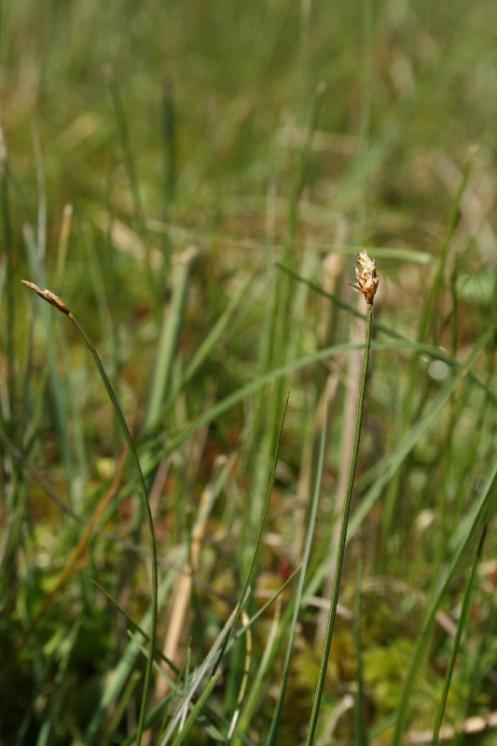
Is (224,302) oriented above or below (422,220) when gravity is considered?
below

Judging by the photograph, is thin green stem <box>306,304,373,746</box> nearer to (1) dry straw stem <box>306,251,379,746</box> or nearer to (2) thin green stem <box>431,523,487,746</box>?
(1) dry straw stem <box>306,251,379,746</box>

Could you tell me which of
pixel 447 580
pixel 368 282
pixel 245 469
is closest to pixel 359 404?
pixel 368 282

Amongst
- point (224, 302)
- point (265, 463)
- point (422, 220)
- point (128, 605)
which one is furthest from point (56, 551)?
point (422, 220)

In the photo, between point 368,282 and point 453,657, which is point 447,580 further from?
point 368,282

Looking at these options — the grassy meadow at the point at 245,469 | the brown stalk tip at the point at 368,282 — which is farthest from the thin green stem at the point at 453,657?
the brown stalk tip at the point at 368,282

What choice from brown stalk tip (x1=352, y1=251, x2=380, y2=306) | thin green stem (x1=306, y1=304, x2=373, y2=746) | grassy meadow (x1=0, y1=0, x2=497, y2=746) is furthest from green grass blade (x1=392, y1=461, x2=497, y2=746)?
brown stalk tip (x1=352, y1=251, x2=380, y2=306)

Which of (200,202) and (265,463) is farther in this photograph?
(200,202)

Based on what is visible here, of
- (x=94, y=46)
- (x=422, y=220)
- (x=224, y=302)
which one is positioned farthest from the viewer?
(x=94, y=46)

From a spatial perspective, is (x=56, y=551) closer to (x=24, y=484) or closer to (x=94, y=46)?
(x=24, y=484)
